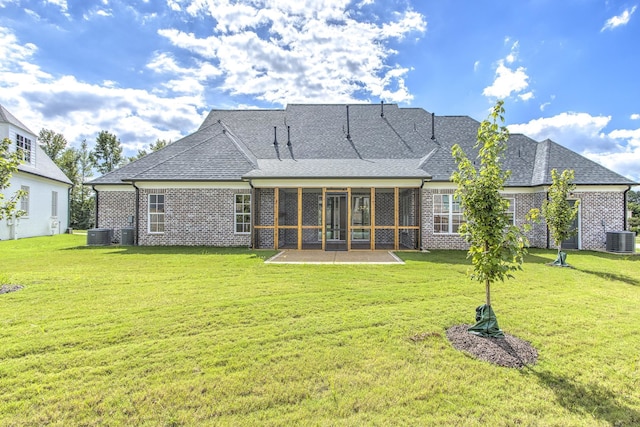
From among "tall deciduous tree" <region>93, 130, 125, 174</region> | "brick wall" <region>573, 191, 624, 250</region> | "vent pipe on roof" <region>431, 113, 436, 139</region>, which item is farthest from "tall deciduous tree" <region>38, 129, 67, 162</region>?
"brick wall" <region>573, 191, 624, 250</region>

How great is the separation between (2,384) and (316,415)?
10.3ft

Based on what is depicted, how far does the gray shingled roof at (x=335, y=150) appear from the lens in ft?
46.7

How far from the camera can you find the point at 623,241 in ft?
43.0

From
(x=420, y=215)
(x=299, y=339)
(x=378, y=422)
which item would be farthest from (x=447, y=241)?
(x=378, y=422)

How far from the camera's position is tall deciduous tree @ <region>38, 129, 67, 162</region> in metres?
37.1

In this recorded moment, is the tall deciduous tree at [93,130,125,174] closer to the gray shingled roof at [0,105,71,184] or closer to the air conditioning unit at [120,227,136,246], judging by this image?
the gray shingled roof at [0,105,71,184]

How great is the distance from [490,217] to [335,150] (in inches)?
539

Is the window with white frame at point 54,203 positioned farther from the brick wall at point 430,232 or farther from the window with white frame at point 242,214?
the brick wall at point 430,232

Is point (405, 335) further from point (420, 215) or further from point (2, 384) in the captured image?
point (420, 215)

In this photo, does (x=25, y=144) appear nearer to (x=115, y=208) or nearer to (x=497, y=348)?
(x=115, y=208)

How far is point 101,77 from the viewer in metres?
17.2

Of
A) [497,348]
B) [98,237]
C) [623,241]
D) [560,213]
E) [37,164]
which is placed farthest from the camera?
[37,164]

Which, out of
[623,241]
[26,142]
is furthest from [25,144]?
[623,241]

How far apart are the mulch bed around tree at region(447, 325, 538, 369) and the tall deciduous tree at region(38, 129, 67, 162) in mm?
47185
